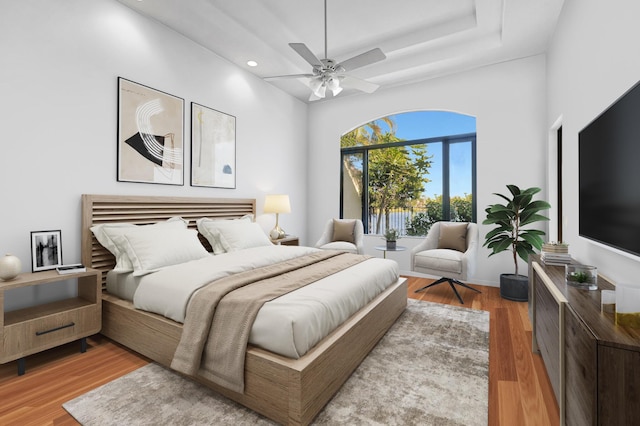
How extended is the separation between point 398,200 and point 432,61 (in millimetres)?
2236

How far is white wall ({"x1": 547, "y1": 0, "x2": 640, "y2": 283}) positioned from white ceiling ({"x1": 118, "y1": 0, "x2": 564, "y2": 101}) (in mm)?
409

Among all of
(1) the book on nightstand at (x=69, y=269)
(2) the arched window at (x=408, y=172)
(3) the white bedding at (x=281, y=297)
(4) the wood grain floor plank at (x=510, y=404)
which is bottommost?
(4) the wood grain floor plank at (x=510, y=404)

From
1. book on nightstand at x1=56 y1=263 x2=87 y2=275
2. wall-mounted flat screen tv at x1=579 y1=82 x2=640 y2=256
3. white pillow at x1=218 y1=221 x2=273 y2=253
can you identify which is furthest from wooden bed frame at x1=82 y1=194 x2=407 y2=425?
wall-mounted flat screen tv at x1=579 y1=82 x2=640 y2=256

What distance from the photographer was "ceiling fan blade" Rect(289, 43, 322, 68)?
2.58 m

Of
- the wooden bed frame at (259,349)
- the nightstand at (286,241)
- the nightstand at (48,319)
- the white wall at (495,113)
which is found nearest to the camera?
the wooden bed frame at (259,349)

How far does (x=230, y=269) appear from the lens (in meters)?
2.35

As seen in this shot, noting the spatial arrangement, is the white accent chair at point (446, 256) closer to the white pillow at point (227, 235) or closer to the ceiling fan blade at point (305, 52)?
the white pillow at point (227, 235)

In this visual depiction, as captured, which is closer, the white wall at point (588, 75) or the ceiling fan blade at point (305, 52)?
the white wall at point (588, 75)

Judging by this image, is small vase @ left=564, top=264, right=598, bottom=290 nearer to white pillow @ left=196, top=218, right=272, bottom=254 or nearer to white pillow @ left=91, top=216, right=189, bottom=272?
white pillow @ left=196, top=218, right=272, bottom=254

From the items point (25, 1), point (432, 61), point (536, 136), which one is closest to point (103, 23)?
point (25, 1)

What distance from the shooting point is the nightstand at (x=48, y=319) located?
1.97 metres

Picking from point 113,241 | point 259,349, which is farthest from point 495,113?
point 113,241

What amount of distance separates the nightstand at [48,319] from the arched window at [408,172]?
3854 mm

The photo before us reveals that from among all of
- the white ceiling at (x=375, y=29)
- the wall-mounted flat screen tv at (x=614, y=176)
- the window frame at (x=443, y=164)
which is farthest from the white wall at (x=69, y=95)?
the wall-mounted flat screen tv at (x=614, y=176)
